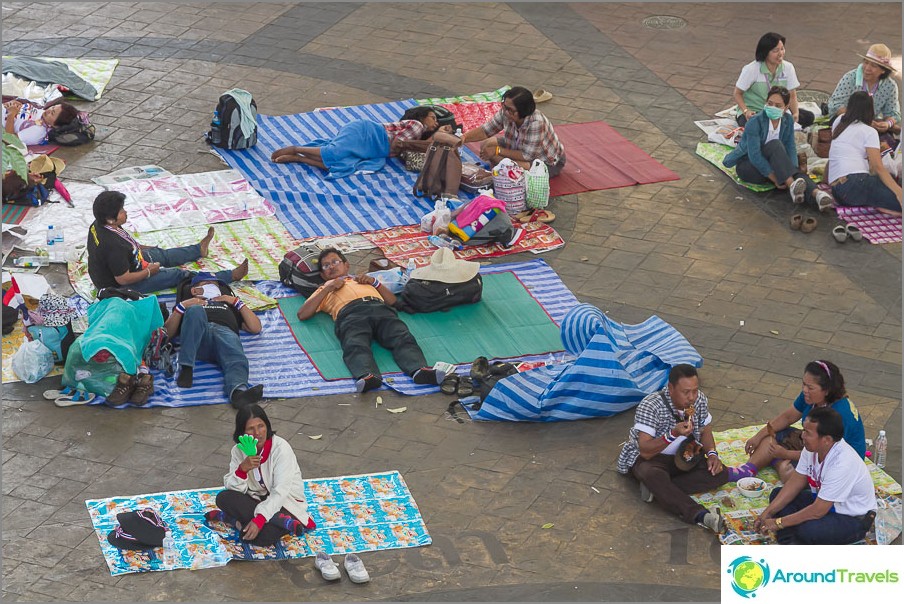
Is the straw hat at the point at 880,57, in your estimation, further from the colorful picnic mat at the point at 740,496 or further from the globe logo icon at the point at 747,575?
the globe logo icon at the point at 747,575

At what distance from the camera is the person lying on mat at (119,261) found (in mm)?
10461

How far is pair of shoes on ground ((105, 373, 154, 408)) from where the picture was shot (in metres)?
9.57

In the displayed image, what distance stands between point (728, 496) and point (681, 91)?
288 inches

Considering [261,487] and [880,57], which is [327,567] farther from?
[880,57]

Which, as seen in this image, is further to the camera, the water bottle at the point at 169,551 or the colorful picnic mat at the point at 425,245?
the colorful picnic mat at the point at 425,245

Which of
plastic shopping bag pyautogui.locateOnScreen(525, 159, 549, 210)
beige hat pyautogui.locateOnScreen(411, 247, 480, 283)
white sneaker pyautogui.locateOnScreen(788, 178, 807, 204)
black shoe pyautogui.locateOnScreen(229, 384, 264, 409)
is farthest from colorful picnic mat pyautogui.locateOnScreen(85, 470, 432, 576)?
white sneaker pyautogui.locateOnScreen(788, 178, 807, 204)

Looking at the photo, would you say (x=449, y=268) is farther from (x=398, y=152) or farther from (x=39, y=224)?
(x=39, y=224)

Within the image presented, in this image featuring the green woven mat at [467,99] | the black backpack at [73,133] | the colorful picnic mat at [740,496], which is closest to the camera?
the colorful picnic mat at [740,496]

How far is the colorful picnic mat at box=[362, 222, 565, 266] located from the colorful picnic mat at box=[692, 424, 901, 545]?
10.1ft

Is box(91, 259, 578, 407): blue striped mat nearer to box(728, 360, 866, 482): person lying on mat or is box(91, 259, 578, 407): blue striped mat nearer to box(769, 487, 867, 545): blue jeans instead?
box(728, 360, 866, 482): person lying on mat

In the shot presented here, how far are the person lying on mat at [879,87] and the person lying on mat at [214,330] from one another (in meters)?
6.29

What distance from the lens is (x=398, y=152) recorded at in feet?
43.9

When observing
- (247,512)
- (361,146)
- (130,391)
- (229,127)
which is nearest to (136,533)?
(247,512)

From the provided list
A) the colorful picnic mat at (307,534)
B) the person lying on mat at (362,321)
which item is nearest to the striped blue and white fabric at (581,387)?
the person lying on mat at (362,321)
